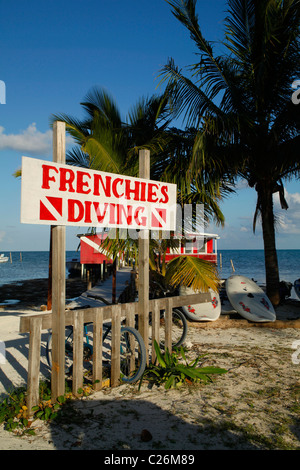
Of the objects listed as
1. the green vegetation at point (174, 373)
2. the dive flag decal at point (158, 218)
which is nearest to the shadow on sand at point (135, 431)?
the green vegetation at point (174, 373)

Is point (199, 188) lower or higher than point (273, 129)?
lower

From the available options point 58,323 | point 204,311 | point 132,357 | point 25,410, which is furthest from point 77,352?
point 204,311

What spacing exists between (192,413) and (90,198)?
294cm

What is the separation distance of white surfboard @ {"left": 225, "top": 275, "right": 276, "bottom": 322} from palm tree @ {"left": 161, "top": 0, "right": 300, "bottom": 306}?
135 centimetres

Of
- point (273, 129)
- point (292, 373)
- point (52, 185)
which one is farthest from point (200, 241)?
point (52, 185)

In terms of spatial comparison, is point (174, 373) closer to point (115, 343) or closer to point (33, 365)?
point (115, 343)

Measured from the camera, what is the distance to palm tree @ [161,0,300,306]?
9.53 metres

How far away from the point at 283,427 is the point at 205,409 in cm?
86

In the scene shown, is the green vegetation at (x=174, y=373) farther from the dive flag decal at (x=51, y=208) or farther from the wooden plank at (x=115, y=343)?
the dive flag decal at (x=51, y=208)

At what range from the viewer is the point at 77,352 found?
14.9ft

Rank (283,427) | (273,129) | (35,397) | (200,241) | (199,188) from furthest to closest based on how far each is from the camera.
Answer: (200,241) < (273,129) < (199,188) < (35,397) < (283,427)

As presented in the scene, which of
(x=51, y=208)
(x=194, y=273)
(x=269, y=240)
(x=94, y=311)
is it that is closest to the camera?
(x=51, y=208)
